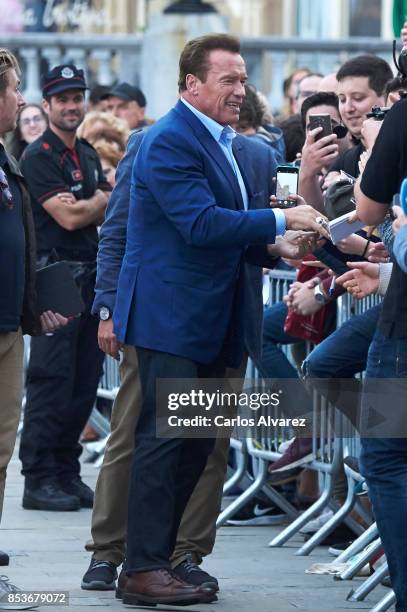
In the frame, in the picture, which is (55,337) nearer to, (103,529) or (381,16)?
(103,529)

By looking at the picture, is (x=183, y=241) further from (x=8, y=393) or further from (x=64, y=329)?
(x=64, y=329)

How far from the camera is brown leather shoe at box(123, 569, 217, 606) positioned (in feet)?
23.7

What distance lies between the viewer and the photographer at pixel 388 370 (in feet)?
20.7

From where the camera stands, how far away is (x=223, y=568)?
8.35m

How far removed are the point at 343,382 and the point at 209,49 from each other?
172cm

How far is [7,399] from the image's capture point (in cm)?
769

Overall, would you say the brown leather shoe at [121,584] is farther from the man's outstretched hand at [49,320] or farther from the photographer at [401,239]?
the photographer at [401,239]

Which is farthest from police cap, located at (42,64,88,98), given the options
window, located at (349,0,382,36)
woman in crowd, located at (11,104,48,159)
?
window, located at (349,0,382,36)

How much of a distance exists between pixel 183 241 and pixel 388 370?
1128 mm

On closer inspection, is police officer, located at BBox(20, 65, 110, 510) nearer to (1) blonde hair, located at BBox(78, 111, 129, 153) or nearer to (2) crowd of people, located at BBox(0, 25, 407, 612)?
(1) blonde hair, located at BBox(78, 111, 129, 153)

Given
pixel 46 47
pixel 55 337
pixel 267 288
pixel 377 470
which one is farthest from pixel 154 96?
pixel 377 470

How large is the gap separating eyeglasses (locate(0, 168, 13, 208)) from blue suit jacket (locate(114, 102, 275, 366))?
0.60 metres

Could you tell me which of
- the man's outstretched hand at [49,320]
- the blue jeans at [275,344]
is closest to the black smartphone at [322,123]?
the man's outstretched hand at [49,320]

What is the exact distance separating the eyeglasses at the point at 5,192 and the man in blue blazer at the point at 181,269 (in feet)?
1.97
